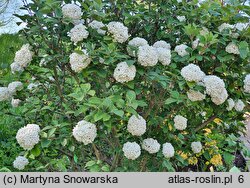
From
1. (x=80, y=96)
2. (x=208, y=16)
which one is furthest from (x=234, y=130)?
(x=80, y=96)

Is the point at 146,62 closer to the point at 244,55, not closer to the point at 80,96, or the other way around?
the point at 80,96

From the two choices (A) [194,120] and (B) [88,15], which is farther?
(A) [194,120]

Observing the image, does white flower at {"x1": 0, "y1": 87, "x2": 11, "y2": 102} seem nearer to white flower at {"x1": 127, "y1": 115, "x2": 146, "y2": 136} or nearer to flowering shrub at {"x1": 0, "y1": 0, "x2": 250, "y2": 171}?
flowering shrub at {"x1": 0, "y1": 0, "x2": 250, "y2": 171}

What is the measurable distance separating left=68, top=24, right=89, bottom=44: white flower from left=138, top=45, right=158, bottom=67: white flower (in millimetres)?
247

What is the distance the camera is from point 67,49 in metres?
1.88

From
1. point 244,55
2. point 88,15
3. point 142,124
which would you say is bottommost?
point 142,124

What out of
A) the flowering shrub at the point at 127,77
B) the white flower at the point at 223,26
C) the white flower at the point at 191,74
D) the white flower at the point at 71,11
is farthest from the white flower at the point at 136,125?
the white flower at the point at 223,26

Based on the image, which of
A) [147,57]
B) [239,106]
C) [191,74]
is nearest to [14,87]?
[147,57]

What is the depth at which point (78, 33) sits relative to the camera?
5.23ft

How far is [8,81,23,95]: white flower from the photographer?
1856 mm

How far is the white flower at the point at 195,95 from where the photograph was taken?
5.33 ft

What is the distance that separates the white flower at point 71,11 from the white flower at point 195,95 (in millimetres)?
595

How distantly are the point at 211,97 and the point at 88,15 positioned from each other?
66 cm

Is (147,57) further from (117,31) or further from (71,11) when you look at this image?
(71,11)
